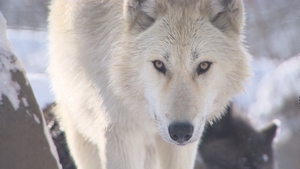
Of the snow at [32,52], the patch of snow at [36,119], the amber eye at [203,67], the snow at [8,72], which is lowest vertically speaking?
the snow at [32,52]

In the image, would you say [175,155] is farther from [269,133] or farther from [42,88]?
[42,88]

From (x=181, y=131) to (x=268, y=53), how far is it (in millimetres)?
5910

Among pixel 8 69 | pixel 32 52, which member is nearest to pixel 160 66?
pixel 8 69

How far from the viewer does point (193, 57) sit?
372cm

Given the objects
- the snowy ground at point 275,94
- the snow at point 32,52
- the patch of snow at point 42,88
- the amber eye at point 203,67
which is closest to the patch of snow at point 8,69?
the amber eye at point 203,67

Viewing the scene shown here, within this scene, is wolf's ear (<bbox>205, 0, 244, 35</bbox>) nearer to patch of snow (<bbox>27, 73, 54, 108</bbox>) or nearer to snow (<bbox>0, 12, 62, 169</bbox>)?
snow (<bbox>0, 12, 62, 169</bbox>)

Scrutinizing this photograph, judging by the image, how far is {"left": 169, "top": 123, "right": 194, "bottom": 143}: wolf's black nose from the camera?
3.52 meters

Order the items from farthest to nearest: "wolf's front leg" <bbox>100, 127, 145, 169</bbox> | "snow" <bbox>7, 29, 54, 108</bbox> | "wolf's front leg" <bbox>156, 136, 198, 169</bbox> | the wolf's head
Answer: "snow" <bbox>7, 29, 54, 108</bbox> < "wolf's front leg" <bbox>156, 136, 198, 169</bbox> < "wolf's front leg" <bbox>100, 127, 145, 169</bbox> < the wolf's head

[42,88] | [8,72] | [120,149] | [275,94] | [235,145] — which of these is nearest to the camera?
[8,72]

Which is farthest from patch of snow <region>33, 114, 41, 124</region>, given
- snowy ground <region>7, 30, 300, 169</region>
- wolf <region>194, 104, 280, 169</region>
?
snowy ground <region>7, 30, 300, 169</region>

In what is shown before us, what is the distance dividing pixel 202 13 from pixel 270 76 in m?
5.22

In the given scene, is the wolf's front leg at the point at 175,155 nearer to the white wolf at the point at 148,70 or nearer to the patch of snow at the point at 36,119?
the white wolf at the point at 148,70

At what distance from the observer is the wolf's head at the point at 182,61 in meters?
3.66

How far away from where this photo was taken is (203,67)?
380 cm
